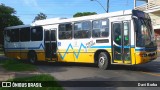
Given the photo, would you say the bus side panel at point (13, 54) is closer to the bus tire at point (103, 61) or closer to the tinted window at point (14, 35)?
the tinted window at point (14, 35)

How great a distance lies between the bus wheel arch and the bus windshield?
2.01 meters

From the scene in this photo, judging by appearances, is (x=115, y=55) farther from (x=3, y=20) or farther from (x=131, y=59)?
(x=3, y=20)

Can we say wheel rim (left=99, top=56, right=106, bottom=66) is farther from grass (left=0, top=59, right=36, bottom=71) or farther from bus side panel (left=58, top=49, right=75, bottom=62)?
grass (left=0, top=59, right=36, bottom=71)

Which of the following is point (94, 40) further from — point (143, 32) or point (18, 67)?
point (18, 67)

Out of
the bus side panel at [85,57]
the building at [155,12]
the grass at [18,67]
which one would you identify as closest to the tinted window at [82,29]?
the bus side panel at [85,57]

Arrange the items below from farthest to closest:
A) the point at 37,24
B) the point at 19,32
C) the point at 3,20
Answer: the point at 3,20 → the point at 19,32 → the point at 37,24

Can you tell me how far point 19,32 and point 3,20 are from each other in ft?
52.8

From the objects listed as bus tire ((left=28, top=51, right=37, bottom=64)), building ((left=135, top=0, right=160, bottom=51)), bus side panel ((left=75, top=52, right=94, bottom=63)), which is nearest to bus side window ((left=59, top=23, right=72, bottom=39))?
bus side panel ((left=75, top=52, right=94, bottom=63))

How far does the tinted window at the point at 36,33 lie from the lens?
21672 mm

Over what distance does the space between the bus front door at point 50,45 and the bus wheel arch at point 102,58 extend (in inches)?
145

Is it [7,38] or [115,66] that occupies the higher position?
[7,38]


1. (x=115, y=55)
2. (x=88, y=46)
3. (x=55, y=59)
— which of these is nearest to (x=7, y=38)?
(x=55, y=59)

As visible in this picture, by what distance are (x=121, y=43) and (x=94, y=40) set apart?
78.9 inches

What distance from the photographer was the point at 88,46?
17984mm
